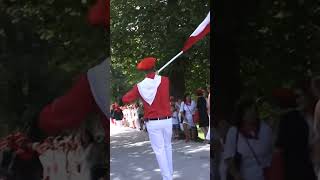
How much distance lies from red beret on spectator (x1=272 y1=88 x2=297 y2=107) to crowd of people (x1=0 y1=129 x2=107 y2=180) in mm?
1300

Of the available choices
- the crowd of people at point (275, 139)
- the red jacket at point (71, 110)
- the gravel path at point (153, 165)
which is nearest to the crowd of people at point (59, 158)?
the red jacket at point (71, 110)

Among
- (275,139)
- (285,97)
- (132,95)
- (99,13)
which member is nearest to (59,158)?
(99,13)

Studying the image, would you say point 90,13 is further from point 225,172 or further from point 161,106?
point 161,106

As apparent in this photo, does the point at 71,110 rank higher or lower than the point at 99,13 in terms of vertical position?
lower

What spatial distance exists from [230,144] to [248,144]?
0.44 ft

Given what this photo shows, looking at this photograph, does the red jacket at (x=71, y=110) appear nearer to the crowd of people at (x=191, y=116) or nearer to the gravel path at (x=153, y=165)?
the gravel path at (x=153, y=165)

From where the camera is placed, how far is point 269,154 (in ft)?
13.7

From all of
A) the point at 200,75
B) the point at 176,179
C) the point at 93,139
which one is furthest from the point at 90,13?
the point at 200,75

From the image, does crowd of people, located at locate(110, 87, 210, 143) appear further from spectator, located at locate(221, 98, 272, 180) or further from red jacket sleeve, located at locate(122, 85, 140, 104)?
spectator, located at locate(221, 98, 272, 180)

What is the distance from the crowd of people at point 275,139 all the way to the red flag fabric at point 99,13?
113 cm

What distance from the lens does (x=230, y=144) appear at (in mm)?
4242

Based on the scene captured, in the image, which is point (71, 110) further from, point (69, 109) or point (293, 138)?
point (293, 138)

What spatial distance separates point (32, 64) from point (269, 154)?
1.82m

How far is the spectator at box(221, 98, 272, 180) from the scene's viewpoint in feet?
13.7
